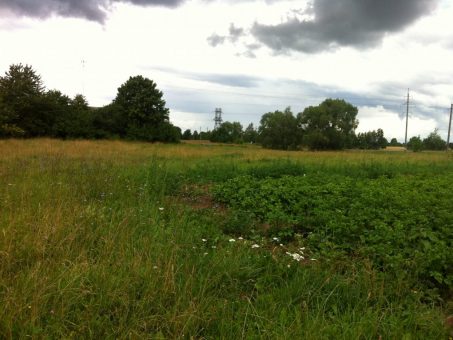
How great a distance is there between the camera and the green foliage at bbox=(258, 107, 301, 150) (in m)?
75.1

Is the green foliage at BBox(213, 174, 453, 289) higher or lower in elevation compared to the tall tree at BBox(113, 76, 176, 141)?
lower

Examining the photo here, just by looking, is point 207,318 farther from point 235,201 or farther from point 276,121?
point 276,121

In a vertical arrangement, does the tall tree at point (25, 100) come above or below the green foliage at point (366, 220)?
above

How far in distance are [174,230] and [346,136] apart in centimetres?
7133

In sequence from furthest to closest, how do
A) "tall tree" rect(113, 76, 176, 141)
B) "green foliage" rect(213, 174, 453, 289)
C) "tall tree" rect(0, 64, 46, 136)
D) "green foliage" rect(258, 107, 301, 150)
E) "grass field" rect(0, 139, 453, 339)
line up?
1. "green foliage" rect(258, 107, 301, 150)
2. "tall tree" rect(113, 76, 176, 141)
3. "tall tree" rect(0, 64, 46, 136)
4. "green foliage" rect(213, 174, 453, 289)
5. "grass field" rect(0, 139, 453, 339)

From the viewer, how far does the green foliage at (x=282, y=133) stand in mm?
75125

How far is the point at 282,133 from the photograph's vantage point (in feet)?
249

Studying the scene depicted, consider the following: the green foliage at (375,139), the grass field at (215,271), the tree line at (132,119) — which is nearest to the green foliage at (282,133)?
the tree line at (132,119)

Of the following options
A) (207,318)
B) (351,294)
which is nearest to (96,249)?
(207,318)

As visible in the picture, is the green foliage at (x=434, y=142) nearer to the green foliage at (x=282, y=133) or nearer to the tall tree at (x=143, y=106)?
the green foliage at (x=282, y=133)

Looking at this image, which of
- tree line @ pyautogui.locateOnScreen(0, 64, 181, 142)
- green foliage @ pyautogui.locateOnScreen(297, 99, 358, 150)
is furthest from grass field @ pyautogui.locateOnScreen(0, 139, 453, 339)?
green foliage @ pyautogui.locateOnScreen(297, 99, 358, 150)

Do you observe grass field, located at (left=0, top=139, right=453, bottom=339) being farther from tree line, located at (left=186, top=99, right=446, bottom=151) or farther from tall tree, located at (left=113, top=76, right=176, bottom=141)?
tree line, located at (left=186, top=99, right=446, bottom=151)

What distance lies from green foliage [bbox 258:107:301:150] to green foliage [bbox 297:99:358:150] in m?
2.40

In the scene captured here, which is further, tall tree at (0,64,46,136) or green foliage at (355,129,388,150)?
green foliage at (355,129,388,150)
